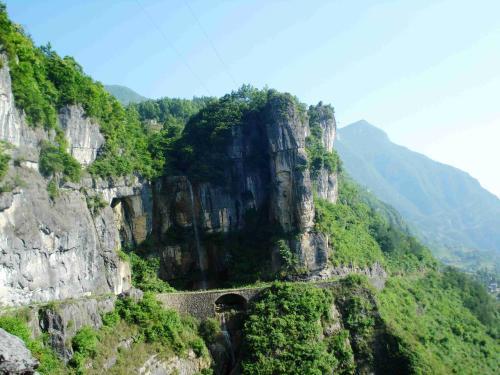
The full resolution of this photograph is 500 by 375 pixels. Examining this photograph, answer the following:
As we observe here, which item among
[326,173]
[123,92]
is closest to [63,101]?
[326,173]

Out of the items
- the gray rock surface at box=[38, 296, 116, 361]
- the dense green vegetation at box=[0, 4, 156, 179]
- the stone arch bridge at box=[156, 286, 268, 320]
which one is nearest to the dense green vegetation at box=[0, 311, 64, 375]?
the gray rock surface at box=[38, 296, 116, 361]

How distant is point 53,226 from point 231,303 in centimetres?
1161

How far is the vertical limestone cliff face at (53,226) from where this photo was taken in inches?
890

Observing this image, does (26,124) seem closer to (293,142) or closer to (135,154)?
(135,154)

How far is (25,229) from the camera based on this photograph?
2344 cm

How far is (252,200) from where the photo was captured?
4003 cm

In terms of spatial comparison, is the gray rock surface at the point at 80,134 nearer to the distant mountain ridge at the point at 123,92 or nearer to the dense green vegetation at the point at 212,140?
the dense green vegetation at the point at 212,140

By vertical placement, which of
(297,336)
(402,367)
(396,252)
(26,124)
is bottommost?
(402,367)

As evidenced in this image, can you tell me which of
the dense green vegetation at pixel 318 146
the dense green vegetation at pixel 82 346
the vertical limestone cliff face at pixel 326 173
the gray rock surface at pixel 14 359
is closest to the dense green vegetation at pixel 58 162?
the dense green vegetation at pixel 82 346

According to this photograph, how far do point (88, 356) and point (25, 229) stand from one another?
693 cm

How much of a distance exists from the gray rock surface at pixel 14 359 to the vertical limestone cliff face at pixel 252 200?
2670 centimetres

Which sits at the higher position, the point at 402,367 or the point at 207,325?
the point at 207,325

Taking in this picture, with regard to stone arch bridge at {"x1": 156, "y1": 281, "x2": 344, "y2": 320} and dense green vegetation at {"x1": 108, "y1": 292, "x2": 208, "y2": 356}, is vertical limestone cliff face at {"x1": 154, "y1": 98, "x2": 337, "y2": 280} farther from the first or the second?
dense green vegetation at {"x1": 108, "y1": 292, "x2": 208, "y2": 356}

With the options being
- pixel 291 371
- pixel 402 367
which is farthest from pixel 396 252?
pixel 291 371
